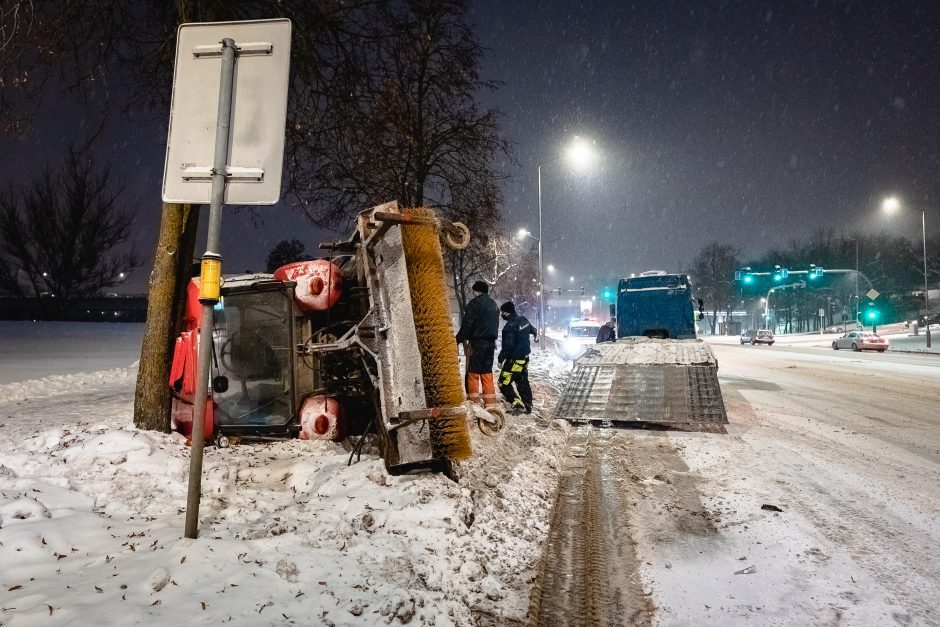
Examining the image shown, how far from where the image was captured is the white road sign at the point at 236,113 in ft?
10.7

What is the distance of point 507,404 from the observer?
9.10 metres

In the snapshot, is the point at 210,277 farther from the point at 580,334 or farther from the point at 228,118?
the point at 580,334

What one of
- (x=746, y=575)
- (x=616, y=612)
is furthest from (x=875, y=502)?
(x=616, y=612)

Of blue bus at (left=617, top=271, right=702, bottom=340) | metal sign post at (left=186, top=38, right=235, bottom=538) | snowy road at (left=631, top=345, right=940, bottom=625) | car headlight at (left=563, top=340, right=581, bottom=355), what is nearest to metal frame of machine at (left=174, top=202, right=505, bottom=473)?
metal sign post at (left=186, top=38, right=235, bottom=538)

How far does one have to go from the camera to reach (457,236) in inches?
197

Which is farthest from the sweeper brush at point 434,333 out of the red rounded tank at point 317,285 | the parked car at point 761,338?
the parked car at point 761,338

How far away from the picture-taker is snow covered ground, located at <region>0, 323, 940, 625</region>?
276 centimetres

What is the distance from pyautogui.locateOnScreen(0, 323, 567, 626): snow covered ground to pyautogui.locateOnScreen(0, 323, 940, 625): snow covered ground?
0.05 ft

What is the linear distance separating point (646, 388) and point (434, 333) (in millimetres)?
4867

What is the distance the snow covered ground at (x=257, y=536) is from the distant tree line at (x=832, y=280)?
170 feet

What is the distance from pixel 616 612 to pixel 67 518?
3.27 m

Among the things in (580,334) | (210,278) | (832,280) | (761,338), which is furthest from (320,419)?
(832,280)

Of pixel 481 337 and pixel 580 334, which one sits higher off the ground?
pixel 580 334

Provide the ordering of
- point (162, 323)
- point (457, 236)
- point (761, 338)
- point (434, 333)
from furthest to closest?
point (761, 338) → point (162, 323) → point (457, 236) → point (434, 333)
